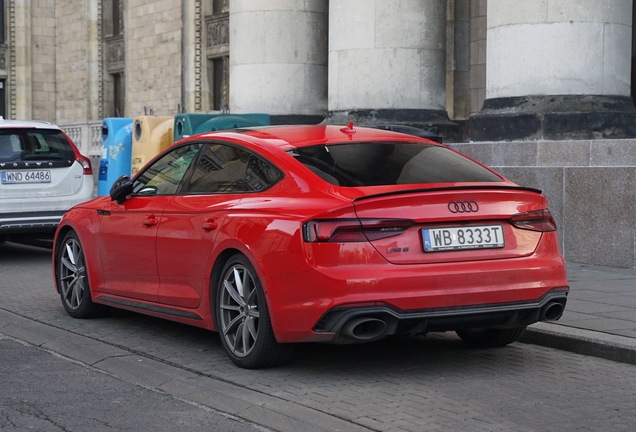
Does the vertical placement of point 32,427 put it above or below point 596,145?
below

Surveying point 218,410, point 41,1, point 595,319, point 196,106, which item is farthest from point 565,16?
point 41,1

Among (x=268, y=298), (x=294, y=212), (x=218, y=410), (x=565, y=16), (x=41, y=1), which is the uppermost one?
(x=41, y=1)

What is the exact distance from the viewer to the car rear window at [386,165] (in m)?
7.33

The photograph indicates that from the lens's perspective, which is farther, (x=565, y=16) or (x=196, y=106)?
(x=196, y=106)

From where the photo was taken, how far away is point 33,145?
1485 cm

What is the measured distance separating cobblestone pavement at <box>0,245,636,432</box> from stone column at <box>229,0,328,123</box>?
11.1 m

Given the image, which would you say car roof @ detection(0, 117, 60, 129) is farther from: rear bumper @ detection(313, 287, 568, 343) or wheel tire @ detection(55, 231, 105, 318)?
rear bumper @ detection(313, 287, 568, 343)

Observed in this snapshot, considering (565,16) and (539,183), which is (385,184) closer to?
(539,183)

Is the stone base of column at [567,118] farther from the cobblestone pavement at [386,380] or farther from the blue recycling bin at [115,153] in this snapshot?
the cobblestone pavement at [386,380]

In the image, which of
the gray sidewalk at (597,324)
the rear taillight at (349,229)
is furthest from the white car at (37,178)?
the rear taillight at (349,229)

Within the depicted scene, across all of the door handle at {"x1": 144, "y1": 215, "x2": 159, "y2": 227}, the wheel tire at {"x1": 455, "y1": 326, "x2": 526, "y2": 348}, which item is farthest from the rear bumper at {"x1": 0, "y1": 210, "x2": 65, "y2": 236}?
the wheel tire at {"x1": 455, "y1": 326, "x2": 526, "y2": 348}

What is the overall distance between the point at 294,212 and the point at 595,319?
9.41 feet

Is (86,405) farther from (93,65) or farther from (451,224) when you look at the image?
(93,65)

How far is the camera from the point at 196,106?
32094 mm
